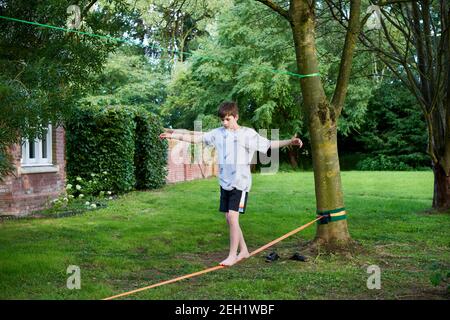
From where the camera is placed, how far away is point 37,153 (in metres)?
12.2

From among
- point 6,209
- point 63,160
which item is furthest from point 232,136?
point 63,160

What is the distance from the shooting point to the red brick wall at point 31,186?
10789 mm

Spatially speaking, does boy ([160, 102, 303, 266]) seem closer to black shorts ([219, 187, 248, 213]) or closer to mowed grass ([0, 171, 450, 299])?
black shorts ([219, 187, 248, 213])

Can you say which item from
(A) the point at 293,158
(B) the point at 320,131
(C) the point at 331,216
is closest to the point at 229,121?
(B) the point at 320,131

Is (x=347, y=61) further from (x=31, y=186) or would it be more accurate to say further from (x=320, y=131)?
(x=31, y=186)

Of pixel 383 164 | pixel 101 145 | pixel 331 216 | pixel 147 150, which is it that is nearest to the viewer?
pixel 331 216

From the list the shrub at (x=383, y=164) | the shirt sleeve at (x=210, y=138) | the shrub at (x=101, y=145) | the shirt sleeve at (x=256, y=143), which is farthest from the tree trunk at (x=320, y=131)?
the shrub at (x=383, y=164)

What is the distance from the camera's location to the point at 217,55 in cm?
3041

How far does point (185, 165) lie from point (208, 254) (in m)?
15.9

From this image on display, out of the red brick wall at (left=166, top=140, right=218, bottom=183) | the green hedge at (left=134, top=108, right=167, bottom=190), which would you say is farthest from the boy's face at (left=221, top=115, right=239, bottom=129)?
the red brick wall at (left=166, top=140, right=218, bottom=183)

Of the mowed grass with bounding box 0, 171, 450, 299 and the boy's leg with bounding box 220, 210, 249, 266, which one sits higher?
the boy's leg with bounding box 220, 210, 249, 266

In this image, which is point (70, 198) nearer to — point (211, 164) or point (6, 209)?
point (6, 209)

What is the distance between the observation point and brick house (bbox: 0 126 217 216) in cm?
1083
